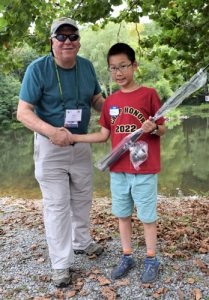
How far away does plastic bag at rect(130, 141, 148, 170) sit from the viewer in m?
3.34

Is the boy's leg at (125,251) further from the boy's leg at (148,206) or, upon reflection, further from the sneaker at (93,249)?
the sneaker at (93,249)

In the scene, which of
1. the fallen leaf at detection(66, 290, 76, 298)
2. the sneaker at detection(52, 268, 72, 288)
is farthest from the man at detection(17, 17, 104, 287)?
the fallen leaf at detection(66, 290, 76, 298)

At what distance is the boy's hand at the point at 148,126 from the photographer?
3145 millimetres

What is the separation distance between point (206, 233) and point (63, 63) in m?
2.75

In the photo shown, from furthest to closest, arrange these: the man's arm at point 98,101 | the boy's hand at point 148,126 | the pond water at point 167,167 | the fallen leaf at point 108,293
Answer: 1. the pond water at point 167,167
2. the man's arm at point 98,101
3. the fallen leaf at point 108,293
4. the boy's hand at point 148,126

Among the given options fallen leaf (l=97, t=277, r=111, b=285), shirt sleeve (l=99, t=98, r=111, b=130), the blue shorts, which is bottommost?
fallen leaf (l=97, t=277, r=111, b=285)

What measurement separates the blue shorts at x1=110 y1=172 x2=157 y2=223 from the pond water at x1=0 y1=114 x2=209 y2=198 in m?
7.17

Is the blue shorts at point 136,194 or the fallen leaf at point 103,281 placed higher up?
the blue shorts at point 136,194

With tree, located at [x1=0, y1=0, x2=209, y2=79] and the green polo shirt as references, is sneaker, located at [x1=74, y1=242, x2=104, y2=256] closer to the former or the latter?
the green polo shirt

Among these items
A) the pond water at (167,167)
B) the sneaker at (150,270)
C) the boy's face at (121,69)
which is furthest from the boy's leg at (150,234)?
the pond water at (167,167)

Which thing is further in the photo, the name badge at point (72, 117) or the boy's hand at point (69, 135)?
the name badge at point (72, 117)


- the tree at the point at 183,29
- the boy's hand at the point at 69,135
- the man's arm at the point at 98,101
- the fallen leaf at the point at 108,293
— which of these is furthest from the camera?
the tree at the point at 183,29

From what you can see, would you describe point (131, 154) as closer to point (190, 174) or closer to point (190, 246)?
point (190, 246)

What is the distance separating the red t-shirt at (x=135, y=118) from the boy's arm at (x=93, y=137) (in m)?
0.14
